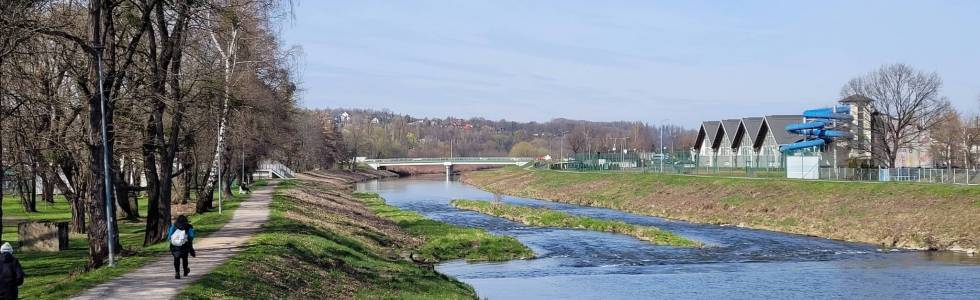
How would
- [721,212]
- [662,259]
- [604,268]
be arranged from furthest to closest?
[721,212]
[662,259]
[604,268]

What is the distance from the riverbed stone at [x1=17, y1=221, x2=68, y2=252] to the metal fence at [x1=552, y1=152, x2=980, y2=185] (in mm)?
43834

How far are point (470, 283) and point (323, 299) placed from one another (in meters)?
8.83

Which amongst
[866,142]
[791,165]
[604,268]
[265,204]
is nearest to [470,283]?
[604,268]

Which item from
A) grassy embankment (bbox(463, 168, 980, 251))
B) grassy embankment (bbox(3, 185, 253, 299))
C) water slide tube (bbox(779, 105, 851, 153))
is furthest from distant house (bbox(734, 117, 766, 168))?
grassy embankment (bbox(3, 185, 253, 299))

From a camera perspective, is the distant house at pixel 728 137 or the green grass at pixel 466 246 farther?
the distant house at pixel 728 137

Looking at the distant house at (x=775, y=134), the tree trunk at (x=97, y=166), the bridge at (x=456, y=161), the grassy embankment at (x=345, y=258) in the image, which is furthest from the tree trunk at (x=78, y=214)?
the bridge at (x=456, y=161)

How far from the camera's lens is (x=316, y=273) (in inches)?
949

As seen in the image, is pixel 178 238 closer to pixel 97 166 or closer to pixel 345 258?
pixel 97 166

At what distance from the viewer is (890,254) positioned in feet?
120

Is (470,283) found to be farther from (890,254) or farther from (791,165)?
(791,165)

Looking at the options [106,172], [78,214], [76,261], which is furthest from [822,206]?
[106,172]

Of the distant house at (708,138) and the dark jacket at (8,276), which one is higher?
the distant house at (708,138)

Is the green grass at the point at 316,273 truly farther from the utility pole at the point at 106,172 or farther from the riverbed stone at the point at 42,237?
the riverbed stone at the point at 42,237

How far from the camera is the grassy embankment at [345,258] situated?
20994mm
